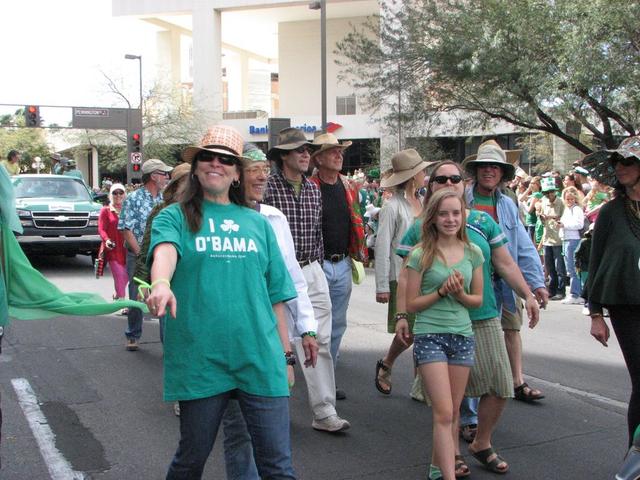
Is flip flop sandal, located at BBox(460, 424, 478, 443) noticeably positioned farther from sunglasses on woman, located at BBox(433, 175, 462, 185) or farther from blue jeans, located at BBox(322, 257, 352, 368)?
sunglasses on woman, located at BBox(433, 175, 462, 185)

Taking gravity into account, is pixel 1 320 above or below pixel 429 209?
below

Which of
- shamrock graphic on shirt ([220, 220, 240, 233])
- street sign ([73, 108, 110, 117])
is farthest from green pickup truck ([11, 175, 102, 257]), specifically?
street sign ([73, 108, 110, 117])

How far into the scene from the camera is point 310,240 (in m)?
5.61

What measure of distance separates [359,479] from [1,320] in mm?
2194

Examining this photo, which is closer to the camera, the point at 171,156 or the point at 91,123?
the point at 91,123

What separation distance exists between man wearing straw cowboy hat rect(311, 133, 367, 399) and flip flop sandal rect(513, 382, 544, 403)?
4.79 feet

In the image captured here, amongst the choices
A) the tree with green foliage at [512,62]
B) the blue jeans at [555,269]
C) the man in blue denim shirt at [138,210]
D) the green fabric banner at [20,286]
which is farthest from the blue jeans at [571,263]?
the green fabric banner at [20,286]

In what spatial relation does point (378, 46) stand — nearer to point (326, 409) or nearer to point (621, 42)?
point (621, 42)

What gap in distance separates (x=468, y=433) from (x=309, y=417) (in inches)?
49.3

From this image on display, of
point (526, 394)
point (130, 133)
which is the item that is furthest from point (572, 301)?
point (130, 133)

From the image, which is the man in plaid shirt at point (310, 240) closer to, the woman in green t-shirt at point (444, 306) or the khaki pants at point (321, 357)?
the khaki pants at point (321, 357)

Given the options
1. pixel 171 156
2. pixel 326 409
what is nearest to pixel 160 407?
pixel 326 409

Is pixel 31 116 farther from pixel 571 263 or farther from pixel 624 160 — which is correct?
pixel 624 160

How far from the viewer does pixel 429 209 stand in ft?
14.1
